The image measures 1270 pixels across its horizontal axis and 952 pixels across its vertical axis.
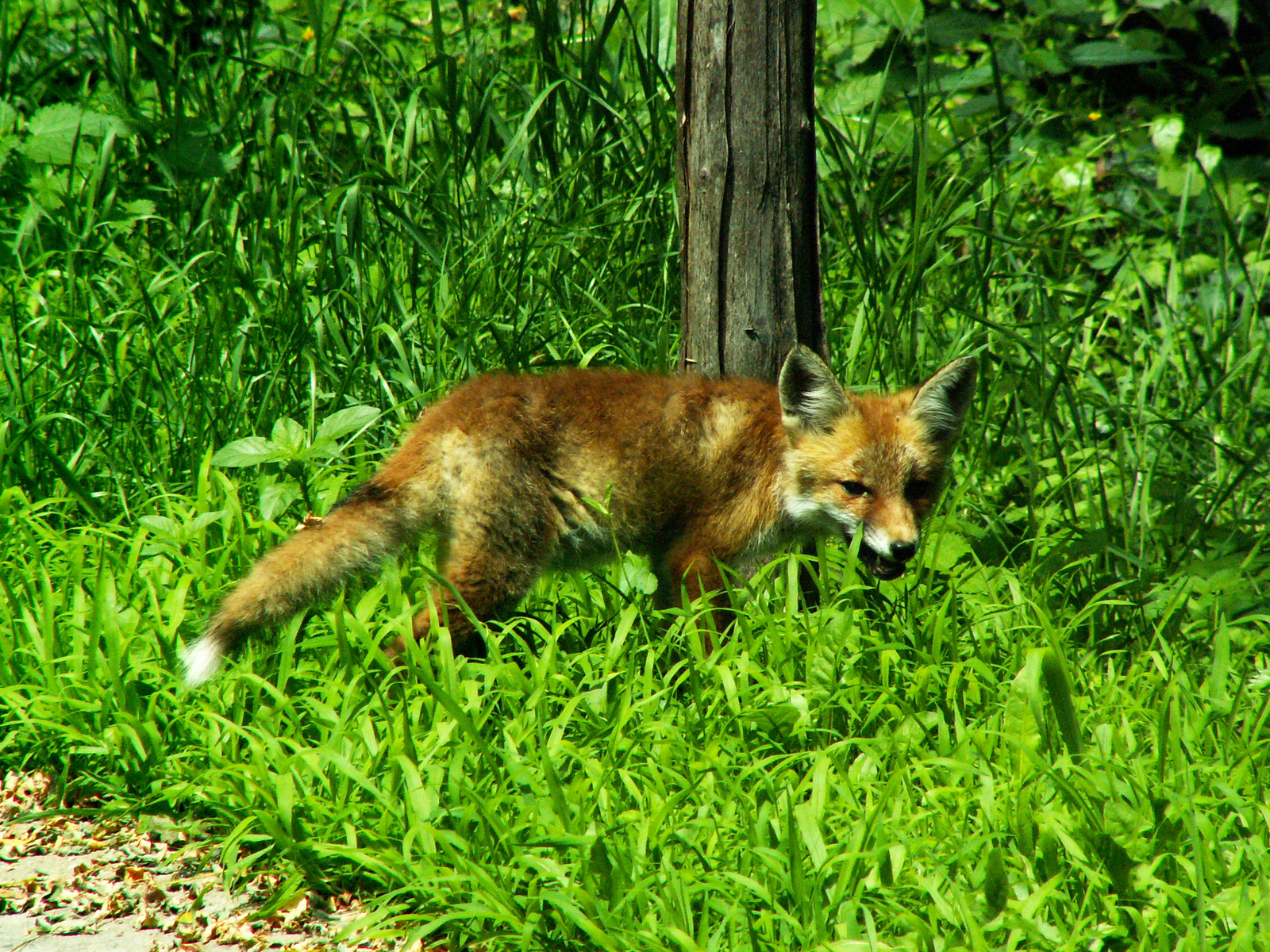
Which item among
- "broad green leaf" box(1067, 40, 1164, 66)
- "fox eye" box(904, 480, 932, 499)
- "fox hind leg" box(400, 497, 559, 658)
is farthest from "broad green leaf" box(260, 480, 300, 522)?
"broad green leaf" box(1067, 40, 1164, 66)

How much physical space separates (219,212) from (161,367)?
3.61 ft

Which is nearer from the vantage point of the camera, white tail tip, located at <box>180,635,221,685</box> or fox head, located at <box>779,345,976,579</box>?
white tail tip, located at <box>180,635,221,685</box>

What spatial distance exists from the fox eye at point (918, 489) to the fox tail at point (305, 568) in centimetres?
163

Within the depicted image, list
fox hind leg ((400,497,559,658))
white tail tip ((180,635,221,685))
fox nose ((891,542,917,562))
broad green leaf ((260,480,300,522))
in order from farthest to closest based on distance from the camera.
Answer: broad green leaf ((260,480,300,522))
fox nose ((891,542,917,562))
fox hind leg ((400,497,559,658))
white tail tip ((180,635,221,685))

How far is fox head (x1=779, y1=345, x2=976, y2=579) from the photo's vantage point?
3551 millimetres

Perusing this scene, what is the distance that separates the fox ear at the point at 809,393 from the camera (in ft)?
11.4

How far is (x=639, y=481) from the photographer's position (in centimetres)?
357

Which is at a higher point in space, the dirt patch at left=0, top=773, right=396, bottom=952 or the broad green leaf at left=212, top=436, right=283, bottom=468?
the broad green leaf at left=212, top=436, right=283, bottom=468

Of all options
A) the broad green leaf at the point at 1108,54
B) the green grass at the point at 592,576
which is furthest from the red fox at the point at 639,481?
the broad green leaf at the point at 1108,54

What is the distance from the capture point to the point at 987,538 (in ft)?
13.2

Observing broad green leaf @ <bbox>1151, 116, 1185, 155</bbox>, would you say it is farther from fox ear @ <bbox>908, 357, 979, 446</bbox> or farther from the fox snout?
the fox snout

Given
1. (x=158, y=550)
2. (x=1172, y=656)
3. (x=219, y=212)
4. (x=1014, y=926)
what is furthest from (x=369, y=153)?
(x=1014, y=926)

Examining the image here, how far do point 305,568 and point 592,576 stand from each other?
0.93 m

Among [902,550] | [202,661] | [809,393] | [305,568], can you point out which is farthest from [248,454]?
[902,550]
